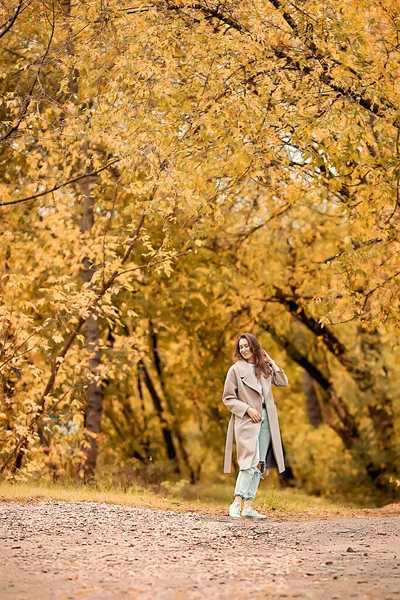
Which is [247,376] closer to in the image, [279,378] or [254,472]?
[279,378]

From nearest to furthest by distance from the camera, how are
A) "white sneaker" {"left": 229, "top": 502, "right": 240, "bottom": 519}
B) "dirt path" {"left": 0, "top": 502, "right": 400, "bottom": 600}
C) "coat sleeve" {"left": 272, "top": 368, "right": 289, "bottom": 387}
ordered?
"dirt path" {"left": 0, "top": 502, "right": 400, "bottom": 600}
"white sneaker" {"left": 229, "top": 502, "right": 240, "bottom": 519}
"coat sleeve" {"left": 272, "top": 368, "right": 289, "bottom": 387}

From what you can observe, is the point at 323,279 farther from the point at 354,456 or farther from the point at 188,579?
the point at 188,579

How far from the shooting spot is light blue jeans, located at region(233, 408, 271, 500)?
9188 millimetres

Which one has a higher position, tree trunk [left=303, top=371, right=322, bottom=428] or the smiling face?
tree trunk [left=303, top=371, right=322, bottom=428]

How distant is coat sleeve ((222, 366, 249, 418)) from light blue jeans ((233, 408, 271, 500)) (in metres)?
0.33

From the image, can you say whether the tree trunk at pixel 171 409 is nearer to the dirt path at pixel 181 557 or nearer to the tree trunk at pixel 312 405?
the tree trunk at pixel 312 405

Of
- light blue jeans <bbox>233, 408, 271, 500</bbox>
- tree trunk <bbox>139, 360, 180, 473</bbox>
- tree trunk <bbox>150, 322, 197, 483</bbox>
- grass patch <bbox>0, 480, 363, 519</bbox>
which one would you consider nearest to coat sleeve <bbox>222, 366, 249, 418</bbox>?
light blue jeans <bbox>233, 408, 271, 500</bbox>

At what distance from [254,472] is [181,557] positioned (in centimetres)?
316

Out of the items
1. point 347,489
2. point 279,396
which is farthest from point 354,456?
point 279,396

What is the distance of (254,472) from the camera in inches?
365

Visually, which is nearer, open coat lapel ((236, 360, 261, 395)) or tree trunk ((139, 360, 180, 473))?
open coat lapel ((236, 360, 261, 395))

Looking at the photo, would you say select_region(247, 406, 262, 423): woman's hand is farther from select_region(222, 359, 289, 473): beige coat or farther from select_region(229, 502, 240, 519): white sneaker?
select_region(229, 502, 240, 519): white sneaker

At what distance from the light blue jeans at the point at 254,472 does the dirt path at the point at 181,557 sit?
41cm

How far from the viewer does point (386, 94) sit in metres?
10.0
